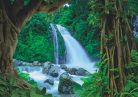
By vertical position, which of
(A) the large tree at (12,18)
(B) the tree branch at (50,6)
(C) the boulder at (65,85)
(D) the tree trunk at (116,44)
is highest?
(B) the tree branch at (50,6)

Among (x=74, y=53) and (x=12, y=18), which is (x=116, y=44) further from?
(x=74, y=53)

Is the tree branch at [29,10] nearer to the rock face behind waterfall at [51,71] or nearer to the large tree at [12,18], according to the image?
the large tree at [12,18]

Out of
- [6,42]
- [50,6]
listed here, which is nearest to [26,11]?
[50,6]

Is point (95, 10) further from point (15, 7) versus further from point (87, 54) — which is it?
point (87, 54)

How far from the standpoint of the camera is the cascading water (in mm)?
22284

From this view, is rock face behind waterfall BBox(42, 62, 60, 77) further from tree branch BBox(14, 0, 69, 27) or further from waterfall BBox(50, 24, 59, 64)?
tree branch BBox(14, 0, 69, 27)

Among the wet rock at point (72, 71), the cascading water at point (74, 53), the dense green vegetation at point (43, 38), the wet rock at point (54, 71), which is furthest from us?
the dense green vegetation at point (43, 38)

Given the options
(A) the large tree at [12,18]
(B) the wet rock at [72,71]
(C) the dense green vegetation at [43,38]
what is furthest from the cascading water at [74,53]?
(A) the large tree at [12,18]

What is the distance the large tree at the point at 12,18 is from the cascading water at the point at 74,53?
15174 millimetres

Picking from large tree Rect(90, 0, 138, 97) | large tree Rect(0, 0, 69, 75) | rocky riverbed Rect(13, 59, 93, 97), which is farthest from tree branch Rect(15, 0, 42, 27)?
rocky riverbed Rect(13, 59, 93, 97)

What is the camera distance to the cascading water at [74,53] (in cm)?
2228

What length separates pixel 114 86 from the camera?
248cm

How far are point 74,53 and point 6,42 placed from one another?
17.5 metres

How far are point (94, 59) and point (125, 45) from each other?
2070 centimetres
